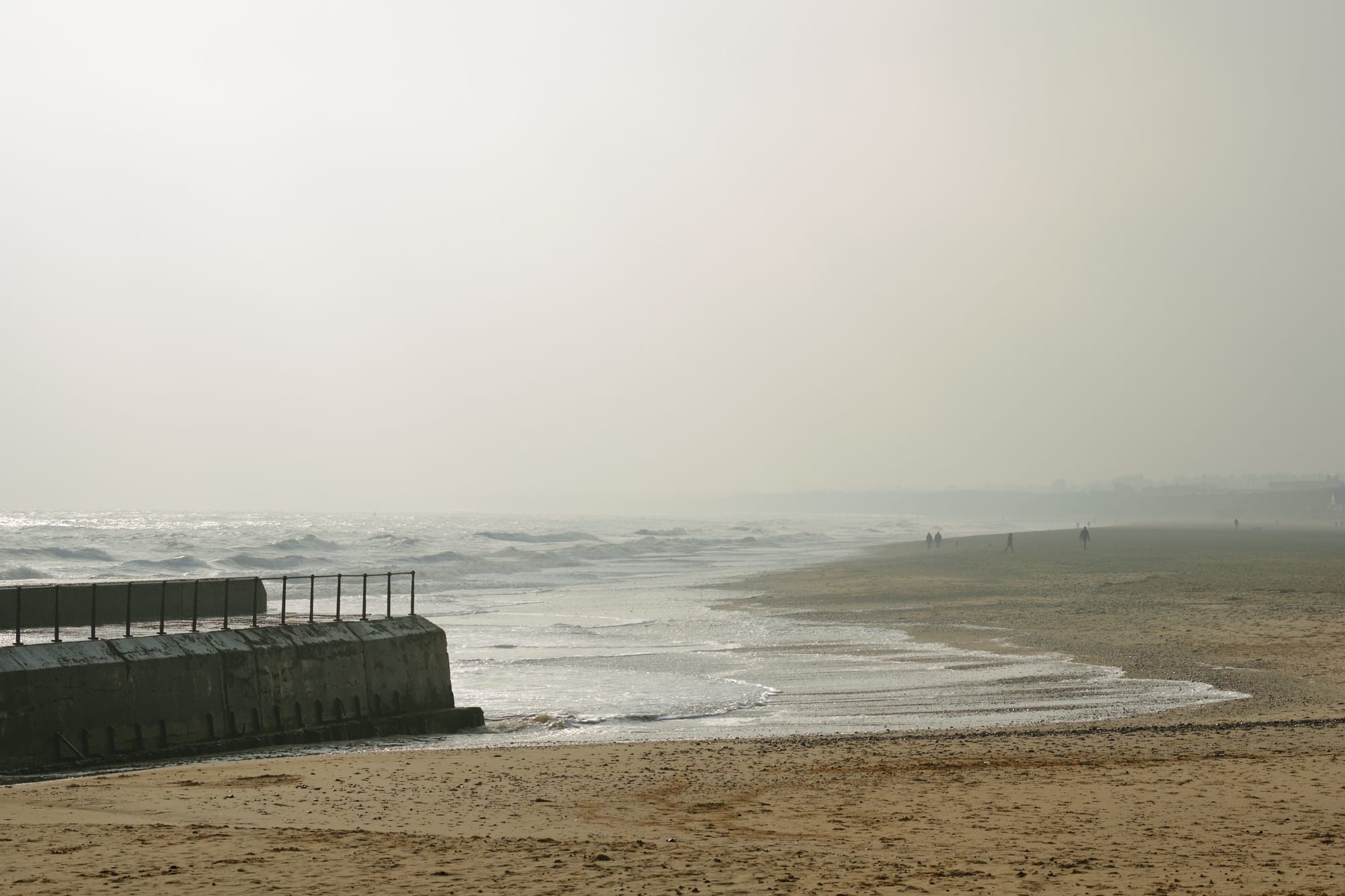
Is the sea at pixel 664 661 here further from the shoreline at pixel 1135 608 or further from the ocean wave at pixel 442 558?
the shoreline at pixel 1135 608

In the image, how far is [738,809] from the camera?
34.0ft

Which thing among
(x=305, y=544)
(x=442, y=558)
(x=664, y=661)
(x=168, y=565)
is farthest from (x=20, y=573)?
(x=664, y=661)

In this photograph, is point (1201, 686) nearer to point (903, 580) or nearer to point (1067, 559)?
point (903, 580)

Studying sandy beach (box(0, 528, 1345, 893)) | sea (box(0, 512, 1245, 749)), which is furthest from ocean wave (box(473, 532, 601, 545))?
sandy beach (box(0, 528, 1345, 893))

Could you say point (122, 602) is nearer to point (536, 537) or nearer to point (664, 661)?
point (664, 661)

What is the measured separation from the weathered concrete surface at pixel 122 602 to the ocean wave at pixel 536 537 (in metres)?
72.8

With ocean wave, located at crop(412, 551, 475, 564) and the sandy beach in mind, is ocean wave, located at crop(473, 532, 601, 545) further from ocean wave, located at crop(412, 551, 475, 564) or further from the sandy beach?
the sandy beach

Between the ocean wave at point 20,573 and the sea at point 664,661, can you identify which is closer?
the sea at point 664,661

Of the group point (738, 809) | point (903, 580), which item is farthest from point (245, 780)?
point (903, 580)

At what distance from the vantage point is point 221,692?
1510 centimetres

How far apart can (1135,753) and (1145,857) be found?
4.65 meters

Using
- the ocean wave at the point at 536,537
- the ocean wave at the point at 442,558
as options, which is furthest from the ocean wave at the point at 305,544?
the ocean wave at the point at 536,537

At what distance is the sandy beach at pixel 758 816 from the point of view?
780 centimetres

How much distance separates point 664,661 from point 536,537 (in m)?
77.7
